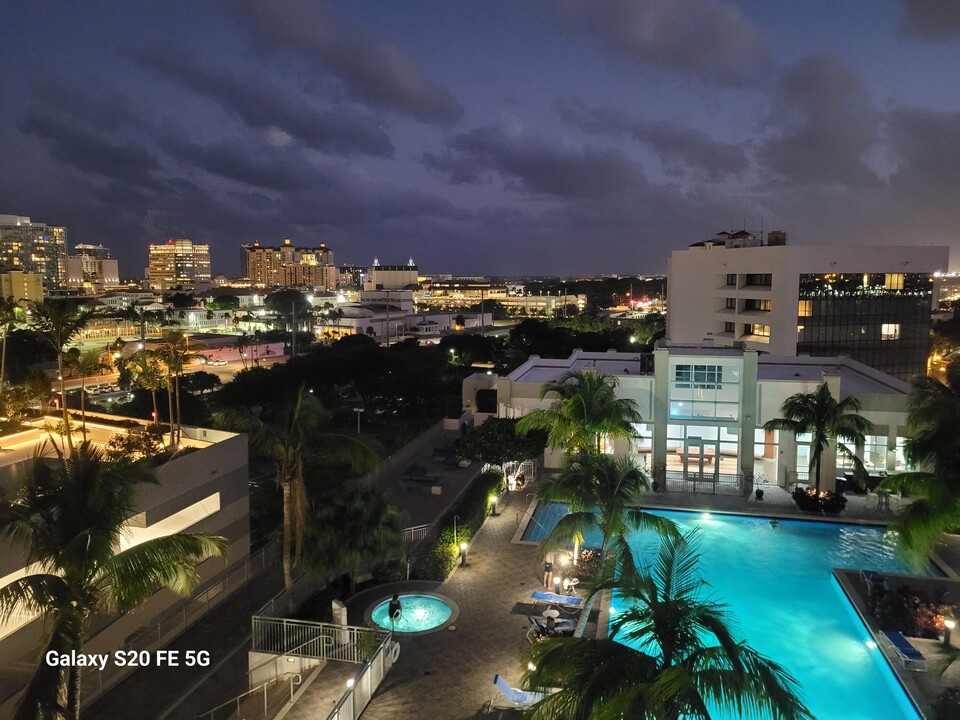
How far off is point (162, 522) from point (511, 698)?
35.7 feet

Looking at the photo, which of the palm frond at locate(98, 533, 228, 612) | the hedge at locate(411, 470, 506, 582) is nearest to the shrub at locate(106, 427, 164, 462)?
the hedge at locate(411, 470, 506, 582)

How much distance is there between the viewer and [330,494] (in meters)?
16.1

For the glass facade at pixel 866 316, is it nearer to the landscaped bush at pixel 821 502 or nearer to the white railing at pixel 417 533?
the landscaped bush at pixel 821 502

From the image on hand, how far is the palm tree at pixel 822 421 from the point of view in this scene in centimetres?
2184

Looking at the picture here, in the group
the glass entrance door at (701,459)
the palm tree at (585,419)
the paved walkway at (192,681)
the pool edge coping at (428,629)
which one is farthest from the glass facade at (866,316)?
the paved walkway at (192,681)

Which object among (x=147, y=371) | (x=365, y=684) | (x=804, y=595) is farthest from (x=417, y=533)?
(x=804, y=595)

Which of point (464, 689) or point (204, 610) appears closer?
point (464, 689)

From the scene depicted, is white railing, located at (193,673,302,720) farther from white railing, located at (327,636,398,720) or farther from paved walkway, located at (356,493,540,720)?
paved walkway, located at (356,493,540,720)

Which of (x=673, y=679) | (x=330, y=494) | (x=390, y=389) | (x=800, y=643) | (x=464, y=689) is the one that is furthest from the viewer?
(x=390, y=389)

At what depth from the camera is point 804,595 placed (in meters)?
16.9

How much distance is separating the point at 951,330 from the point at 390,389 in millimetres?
56675

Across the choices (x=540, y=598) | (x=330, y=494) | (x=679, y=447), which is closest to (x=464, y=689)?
(x=540, y=598)

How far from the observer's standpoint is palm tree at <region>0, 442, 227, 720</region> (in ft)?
24.0

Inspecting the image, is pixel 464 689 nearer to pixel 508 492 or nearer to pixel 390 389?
pixel 508 492
